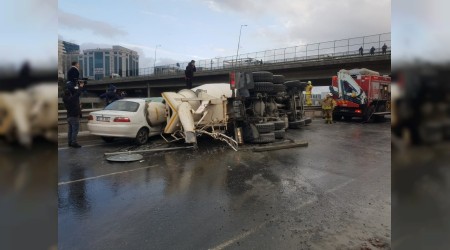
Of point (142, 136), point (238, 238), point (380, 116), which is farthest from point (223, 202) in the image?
point (380, 116)

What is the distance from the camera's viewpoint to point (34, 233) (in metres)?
1.10

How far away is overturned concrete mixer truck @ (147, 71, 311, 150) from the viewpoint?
10.1 m

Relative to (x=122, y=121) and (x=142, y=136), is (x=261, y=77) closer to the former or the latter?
(x=142, y=136)

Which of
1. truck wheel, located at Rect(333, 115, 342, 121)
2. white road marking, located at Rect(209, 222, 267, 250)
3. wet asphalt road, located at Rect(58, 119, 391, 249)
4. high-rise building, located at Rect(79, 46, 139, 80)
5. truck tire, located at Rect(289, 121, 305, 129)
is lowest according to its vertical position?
white road marking, located at Rect(209, 222, 267, 250)

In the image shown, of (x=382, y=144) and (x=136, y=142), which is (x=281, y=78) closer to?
(x=382, y=144)

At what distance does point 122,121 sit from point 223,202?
5533 mm

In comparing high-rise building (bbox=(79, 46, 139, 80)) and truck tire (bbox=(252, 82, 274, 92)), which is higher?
high-rise building (bbox=(79, 46, 139, 80))

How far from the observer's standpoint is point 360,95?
20062 mm

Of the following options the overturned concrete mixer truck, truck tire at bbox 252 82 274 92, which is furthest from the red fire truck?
truck tire at bbox 252 82 274 92

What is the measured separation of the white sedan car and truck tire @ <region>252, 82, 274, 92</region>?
3.69 metres

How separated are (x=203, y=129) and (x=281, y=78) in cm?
398

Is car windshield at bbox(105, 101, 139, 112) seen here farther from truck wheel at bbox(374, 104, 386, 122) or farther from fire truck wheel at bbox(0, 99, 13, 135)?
truck wheel at bbox(374, 104, 386, 122)

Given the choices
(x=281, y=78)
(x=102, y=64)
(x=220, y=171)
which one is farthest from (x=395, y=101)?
(x=102, y=64)

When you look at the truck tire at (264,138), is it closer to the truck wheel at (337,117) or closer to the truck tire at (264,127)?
the truck tire at (264,127)
